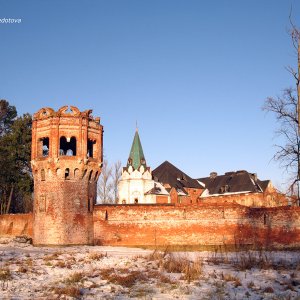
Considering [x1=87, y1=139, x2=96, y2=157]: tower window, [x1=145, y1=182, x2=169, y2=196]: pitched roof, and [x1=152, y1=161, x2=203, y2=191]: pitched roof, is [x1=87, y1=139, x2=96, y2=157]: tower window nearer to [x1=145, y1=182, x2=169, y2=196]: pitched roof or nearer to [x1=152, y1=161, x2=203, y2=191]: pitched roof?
[x1=145, y1=182, x2=169, y2=196]: pitched roof

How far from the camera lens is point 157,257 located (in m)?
16.2

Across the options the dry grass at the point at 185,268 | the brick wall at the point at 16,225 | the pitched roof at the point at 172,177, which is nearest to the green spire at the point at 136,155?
the pitched roof at the point at 172,177

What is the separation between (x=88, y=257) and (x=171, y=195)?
30259 millimetres

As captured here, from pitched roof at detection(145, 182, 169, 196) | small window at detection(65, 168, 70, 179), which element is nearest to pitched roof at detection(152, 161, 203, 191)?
pitched roof at detection(145, 182, 169, 196)

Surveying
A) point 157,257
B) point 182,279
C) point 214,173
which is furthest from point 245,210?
point 214,173

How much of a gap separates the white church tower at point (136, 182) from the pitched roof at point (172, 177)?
4.38 meters

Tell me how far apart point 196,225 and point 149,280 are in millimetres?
13641

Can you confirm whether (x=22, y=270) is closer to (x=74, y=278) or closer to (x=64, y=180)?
(x=74, y=278)

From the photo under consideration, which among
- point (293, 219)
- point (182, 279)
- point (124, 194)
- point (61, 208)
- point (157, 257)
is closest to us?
point (182, 279)

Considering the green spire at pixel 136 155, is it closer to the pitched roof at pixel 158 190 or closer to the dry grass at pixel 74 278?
the pitched roof at pixel 158 190

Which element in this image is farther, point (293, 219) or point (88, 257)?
point (293, 219)

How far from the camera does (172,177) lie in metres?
50.5

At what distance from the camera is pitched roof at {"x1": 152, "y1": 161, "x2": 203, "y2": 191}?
4978cm

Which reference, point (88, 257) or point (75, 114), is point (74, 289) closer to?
point (88, 257)
